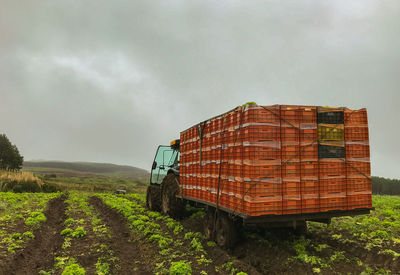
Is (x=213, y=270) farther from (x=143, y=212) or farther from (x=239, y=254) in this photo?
(x=143, y=212)

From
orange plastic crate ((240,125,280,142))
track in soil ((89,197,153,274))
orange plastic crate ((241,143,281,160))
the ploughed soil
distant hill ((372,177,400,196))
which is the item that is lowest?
distant hill ((372,177,400,196))

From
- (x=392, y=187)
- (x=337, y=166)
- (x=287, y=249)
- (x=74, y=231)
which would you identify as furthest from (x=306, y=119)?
(x=392, y=187)

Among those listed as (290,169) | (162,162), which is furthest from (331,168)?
(162,162)

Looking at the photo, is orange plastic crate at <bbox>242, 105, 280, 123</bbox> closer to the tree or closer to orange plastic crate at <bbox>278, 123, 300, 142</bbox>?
orange plastic crate at <bbox>278, 123, 300, 142</bbox>

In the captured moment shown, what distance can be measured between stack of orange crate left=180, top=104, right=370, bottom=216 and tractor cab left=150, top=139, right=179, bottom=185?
545 centimetres

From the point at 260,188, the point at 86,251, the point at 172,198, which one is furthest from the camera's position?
the point at 172,198

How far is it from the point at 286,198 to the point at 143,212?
29.7ft

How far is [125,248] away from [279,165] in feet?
17.2

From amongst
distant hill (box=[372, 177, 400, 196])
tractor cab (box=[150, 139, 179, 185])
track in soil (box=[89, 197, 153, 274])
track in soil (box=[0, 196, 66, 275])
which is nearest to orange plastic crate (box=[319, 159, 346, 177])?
track in soil (box=[89, 197, 153, 274])

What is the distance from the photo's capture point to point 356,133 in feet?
20.9

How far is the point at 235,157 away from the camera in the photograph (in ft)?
20.0

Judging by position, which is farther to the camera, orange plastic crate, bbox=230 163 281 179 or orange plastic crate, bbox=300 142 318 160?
orange plastic crate, bbox=300 142 318 160

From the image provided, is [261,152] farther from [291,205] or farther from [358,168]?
[358,168]

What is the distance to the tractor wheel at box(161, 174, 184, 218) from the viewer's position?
10695 mm
